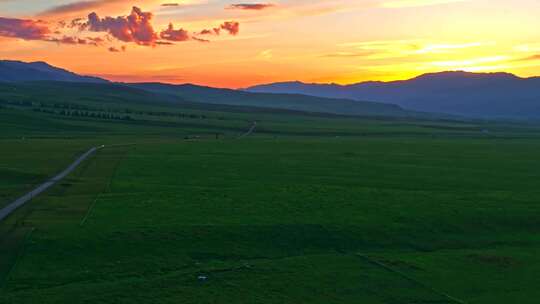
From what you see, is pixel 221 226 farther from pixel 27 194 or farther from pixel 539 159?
pixel 539 159

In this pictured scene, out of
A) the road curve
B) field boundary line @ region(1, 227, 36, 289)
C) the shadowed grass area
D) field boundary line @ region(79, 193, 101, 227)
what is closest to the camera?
field boundary line @ region(1, 227, 36, 289)

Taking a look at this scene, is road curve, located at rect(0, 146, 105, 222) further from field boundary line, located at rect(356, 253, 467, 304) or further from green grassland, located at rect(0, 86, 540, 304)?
field boundary line, located at rect(356, 253, 467, 304)

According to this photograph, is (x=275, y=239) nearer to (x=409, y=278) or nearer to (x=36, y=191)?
(x=409, y=278)

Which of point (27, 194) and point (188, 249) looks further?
point (27, 194)

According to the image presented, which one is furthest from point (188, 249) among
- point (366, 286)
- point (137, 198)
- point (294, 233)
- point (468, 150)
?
point (468, 150)

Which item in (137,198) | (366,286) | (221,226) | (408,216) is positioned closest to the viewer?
(366,286)

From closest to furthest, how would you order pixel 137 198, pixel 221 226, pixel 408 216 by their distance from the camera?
1. pixel 221 226
2. pixel 408 216
3. pixel 137 198

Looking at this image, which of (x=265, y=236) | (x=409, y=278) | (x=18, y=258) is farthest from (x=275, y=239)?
(x=18, y=258)

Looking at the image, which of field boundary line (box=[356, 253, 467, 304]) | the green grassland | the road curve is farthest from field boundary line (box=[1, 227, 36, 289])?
field boundary line (box=[356, 253, 467, 304])

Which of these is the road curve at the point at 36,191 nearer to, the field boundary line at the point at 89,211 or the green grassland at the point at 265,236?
the green grassland at the point at 265,236

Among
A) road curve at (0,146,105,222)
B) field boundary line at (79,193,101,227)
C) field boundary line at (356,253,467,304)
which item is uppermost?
road curve at (0,146,105,222)

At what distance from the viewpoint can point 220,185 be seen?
7856cm

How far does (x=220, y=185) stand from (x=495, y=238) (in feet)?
122

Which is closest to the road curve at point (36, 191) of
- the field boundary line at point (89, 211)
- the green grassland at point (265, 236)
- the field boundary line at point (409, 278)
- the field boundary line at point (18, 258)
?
the green grassland at point (265, 236)
